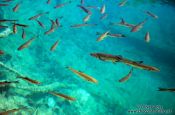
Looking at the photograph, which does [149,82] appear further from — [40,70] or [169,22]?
[169,22]

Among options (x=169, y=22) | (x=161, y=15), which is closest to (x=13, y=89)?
(x=169, y=22)

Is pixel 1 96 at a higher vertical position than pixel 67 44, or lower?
higher

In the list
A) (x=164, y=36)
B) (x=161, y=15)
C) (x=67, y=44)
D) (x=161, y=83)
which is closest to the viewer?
(x=161, y=83)

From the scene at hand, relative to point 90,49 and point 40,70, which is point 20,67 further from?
point 90,49

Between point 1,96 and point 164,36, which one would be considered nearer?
point 1,96

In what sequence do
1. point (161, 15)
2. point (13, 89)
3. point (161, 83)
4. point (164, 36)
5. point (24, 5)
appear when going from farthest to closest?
point (161, 15)
point (24, 5)
point (164, 36)
point (161, 83)
point (13, 89)

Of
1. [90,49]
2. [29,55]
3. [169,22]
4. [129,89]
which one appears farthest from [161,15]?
[29,55]
